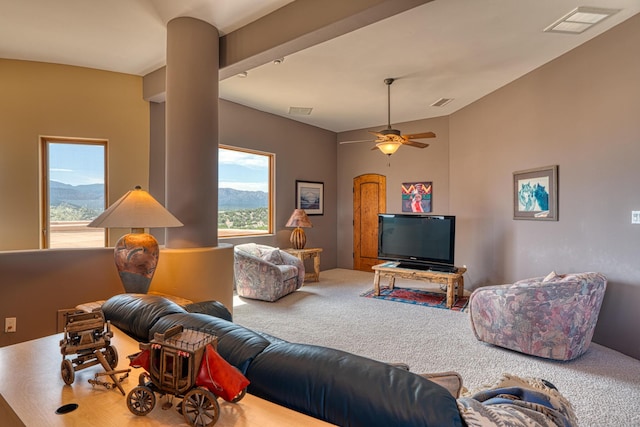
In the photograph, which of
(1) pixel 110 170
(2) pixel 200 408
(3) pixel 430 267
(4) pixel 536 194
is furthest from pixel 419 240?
(2) pixel 200 408

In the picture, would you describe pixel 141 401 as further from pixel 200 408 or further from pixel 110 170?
pixel 110 170

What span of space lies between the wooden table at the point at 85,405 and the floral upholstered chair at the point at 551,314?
2815 mm

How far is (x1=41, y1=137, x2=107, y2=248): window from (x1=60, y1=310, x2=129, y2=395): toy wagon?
3588 millimetres

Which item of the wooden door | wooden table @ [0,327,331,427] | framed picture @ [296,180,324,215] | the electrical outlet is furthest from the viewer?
the wooden door

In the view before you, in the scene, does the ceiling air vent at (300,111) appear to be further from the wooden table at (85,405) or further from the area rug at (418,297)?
the wooden table at (85,405)

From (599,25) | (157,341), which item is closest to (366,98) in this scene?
(599,25)

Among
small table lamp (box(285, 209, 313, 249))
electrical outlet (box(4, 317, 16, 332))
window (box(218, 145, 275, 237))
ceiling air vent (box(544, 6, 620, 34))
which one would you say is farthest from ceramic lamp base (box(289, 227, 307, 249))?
ceiling air vent (box(544, 6, 620, 34))

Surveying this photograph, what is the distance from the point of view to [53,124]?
4195mm

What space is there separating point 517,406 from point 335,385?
59 cm

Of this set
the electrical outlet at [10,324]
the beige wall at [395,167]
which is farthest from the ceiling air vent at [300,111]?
the electrical outlet at [10,324]

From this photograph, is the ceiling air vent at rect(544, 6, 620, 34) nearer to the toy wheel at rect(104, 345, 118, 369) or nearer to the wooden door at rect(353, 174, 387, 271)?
the toy wheel at rect(104, 345, 118, 369)

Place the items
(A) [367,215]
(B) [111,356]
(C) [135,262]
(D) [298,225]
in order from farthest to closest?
1. (A) [367,215]
2. (D) [298,225]
3. (C) [135,262]
4. (B) [111,356]

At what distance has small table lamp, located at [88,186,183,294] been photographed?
2451 mm

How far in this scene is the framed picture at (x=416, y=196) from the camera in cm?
670
